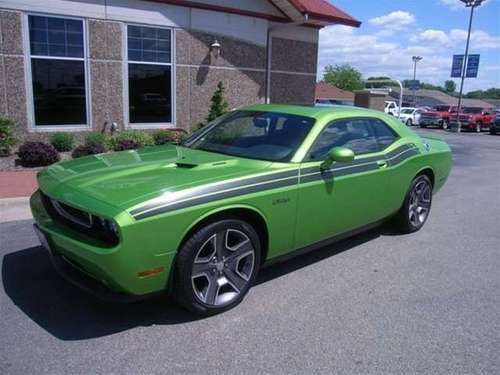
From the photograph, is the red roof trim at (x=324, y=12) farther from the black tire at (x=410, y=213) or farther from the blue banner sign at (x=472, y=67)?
the blue banner sign at (x=472, y=67)

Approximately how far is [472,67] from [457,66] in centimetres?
138

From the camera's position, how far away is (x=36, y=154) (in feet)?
29.1

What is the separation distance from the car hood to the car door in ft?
1.66

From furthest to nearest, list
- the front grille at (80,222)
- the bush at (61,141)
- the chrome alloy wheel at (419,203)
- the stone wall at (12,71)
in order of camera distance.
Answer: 1. the bush at (61,141)
2. the stone wall at (12,71)
3. the chrome alloy wheel at (419,203)
4. the front grille at (80,222)

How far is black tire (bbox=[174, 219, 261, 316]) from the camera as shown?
10.7ft

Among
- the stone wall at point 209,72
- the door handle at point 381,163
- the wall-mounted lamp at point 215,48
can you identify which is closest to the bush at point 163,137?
the stone wall at point 209,72

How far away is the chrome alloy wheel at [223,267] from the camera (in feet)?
11.2

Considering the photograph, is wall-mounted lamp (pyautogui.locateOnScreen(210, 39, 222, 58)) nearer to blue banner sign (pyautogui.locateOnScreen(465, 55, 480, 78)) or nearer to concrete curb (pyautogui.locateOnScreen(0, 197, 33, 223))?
concrete curb (pyautogui.locateOnScreen(0, 197, 33, 223))

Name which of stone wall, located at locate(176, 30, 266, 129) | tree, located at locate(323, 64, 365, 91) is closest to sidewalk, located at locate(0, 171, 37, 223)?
stone wall, located at locate(176, 30, 266, 129)

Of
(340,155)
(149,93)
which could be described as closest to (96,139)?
(149,93)

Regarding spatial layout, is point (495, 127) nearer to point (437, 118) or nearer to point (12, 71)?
point (437, 118)

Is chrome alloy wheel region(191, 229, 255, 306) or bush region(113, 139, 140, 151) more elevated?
bush region(113, 139, 140, 151)

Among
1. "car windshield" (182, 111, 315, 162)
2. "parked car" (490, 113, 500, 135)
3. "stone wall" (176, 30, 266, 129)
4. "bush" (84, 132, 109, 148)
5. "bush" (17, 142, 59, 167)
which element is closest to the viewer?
"car windshield" (182, 111, 315, 162)

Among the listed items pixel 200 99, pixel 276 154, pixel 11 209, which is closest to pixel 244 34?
pixel 200 99
